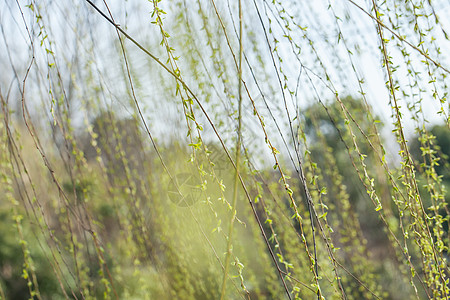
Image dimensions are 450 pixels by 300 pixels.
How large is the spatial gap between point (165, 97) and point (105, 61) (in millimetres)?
285

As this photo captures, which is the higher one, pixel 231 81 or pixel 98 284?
pixel 231 81

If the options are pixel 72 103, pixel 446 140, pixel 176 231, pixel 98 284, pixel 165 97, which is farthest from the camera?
pixel 446 140

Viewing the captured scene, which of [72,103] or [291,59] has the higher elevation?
[72,103]

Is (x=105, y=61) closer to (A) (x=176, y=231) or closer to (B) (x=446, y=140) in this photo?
(A) (x=176, y=231)

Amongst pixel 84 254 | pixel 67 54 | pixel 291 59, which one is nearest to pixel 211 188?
pixel 291 59

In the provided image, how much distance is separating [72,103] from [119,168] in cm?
49

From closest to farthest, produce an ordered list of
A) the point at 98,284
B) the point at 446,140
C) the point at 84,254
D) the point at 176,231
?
the point at 176,231 < the point at 84,254 < the point at 98,284 < the point at 446,140

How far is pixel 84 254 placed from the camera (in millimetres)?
2549

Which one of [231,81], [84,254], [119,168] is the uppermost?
[231,81]

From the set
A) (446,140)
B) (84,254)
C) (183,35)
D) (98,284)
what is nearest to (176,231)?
(183,35)

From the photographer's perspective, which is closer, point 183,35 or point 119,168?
point 183,35

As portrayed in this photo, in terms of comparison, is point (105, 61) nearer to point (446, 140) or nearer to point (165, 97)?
point (165, 97)

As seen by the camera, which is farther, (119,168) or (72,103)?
(72,103)

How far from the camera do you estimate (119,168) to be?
5.61ft
